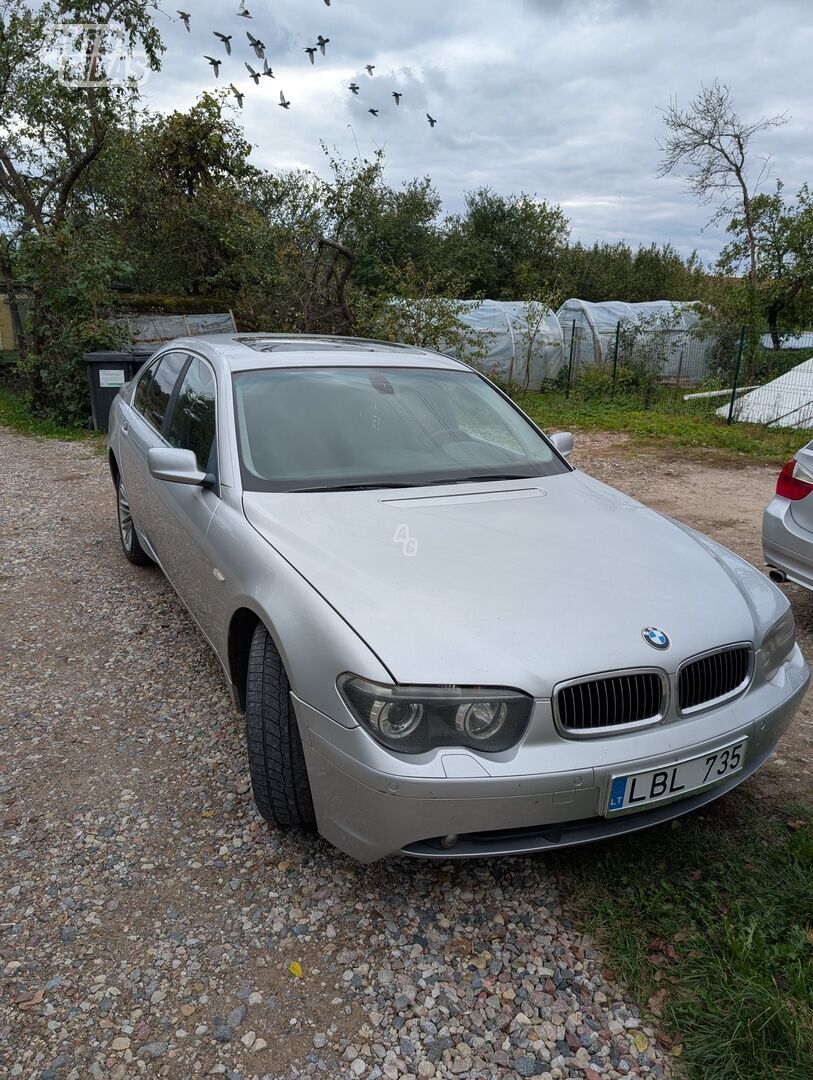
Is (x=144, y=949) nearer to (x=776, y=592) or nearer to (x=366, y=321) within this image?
(x=776, y=592)

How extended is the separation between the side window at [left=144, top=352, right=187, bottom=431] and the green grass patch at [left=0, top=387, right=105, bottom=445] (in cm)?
633

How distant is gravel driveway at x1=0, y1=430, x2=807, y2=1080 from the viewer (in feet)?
5.95

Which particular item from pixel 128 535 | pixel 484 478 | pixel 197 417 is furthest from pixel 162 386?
pixel 484 478

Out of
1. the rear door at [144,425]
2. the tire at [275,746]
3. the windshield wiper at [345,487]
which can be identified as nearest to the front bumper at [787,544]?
the windshield wiper at [345,487]

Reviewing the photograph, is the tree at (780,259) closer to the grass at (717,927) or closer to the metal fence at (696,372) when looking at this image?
the metal fence at (696,372)

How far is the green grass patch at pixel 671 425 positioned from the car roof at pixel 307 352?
715 centimetres

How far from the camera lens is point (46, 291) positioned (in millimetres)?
10469

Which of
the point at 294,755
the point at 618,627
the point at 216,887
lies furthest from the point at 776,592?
the point at 216,887

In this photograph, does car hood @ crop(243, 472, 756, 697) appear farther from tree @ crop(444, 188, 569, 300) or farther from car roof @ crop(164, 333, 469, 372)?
tree @ crop(444, 188, 569, 300)

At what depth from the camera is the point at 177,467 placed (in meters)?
2.93

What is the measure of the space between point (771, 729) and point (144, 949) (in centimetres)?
199

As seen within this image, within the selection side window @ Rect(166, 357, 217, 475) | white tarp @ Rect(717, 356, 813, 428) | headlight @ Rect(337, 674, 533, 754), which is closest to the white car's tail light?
headlight @ Rect(337, 674, 533, 754)

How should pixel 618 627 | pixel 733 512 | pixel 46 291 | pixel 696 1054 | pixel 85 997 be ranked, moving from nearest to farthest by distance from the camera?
pixel 696 1054 < pixel 85 997 < pixel 618 627 < pixel 733 512 < pixel 46 291

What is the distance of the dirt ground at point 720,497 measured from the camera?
297cm
